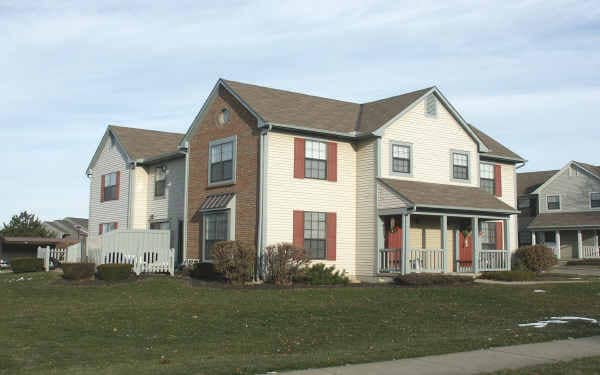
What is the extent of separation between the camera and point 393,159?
28344mm

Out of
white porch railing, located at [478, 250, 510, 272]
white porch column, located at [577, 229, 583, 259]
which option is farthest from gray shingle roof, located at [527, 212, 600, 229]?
white porch railing, located at [478, 250, 510, 272]

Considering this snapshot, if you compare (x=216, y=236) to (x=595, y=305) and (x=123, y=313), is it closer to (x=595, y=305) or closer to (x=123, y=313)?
(x=123, y=313)

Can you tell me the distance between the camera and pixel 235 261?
81.9ft

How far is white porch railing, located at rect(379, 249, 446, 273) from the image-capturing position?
26766mm

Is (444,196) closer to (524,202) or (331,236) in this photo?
(331,236)

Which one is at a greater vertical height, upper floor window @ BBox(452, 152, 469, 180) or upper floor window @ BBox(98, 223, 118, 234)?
upper floor window @ BBox(452, 152, 469, 180)

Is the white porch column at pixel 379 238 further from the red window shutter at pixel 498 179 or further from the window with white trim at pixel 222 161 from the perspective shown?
the red window shutter at pixel 498 179

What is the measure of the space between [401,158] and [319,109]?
397 cm

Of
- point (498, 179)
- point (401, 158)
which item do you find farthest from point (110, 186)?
point (498, 179)

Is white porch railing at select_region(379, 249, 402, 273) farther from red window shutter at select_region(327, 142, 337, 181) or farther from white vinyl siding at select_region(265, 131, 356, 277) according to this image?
red window shutter at select_region(327, 142, 337, 181)

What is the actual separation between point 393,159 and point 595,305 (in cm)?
1072

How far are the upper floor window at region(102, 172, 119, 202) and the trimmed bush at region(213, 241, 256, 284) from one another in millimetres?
14145

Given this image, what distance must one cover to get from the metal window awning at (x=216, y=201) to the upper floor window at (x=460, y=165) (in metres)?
9.62

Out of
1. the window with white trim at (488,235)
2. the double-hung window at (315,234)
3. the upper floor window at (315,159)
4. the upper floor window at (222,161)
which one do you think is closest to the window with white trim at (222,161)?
the upper floor window at (222,161)
